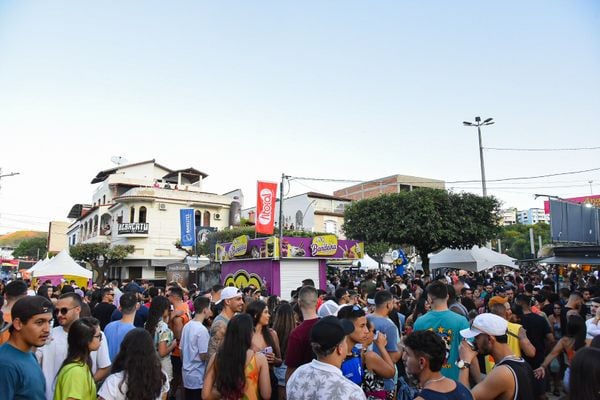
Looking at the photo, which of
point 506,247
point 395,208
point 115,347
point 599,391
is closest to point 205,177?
point 395,208

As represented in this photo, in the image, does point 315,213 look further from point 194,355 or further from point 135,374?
point 135,374

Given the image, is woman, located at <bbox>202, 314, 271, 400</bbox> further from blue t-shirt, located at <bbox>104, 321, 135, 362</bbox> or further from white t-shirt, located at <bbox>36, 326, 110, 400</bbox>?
blue t-shirt, located at <bbox>104, 321, 135, 362</bbox>

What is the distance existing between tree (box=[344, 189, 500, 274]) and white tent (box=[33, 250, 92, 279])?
47.4 feet

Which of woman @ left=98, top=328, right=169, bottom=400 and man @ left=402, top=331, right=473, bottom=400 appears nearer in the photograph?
Answer: man @ left=402, top=331, right=473, bottom=400

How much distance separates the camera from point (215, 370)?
11.6ft

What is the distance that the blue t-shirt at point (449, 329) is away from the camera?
4.63 metres

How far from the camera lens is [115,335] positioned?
16.2ft

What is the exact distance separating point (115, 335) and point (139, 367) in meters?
2.15

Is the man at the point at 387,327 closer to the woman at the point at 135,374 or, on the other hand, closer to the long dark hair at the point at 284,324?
the long dark hair at the point at 284,324

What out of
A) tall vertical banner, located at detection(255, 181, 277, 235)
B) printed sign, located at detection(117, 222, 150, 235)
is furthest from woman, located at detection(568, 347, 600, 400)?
printed sign, located at detection(117, 222, 150, 235)

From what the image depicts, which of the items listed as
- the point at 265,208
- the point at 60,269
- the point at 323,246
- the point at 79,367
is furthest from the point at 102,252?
the point at 79,367

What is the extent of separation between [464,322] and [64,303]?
411cm

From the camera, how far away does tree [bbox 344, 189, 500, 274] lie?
23.0 m

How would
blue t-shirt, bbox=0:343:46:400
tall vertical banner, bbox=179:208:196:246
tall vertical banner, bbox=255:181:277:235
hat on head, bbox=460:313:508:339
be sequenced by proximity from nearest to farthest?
blue t-shirt, bbox=0:343:46:400 → hat on head, bbox=460:313:508:339 → tall vertical banner, bbox=255:181:277:235 → tall vertical banner, bbox=179:208:196:246
